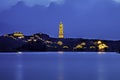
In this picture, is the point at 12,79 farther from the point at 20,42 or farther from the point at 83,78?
the point at 20,42

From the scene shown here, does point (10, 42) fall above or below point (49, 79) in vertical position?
above

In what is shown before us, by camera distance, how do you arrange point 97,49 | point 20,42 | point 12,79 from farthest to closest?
point 97,49 → point 20,42 → point 12,79

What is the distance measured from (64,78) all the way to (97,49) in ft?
503

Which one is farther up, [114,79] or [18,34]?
[18,34]

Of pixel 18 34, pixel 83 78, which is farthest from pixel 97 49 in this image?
pixel 83 78

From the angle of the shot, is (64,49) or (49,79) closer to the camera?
(49,79)

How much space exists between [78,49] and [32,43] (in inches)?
1691

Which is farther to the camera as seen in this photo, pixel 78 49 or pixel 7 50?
pixel 78 49

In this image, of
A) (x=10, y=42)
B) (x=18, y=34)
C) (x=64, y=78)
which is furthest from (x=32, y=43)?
(x=64, y=78)

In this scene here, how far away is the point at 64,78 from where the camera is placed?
26.2 meters

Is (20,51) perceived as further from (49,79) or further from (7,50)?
(49,79)

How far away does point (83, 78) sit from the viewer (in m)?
26.4

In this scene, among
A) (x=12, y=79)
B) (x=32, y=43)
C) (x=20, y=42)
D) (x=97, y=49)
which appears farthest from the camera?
(x=97, y=49)

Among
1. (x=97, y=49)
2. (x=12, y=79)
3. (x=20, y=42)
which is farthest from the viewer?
(x=97, y=49)
